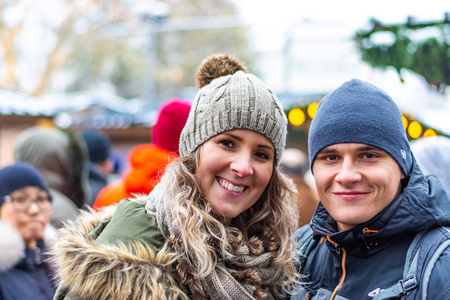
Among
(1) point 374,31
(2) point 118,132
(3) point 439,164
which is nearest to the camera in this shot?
(3) point 439,164

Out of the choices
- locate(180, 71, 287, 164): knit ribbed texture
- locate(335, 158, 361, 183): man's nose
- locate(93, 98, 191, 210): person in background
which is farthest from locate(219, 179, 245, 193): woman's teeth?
locate(93, 98, 191, 210): person in background

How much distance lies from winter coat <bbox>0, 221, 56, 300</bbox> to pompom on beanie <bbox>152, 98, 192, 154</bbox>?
1.10 meters

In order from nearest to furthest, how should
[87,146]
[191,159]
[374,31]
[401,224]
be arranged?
[401,224], [191,159], [374,31], [87,146]

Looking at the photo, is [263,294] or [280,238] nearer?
[263,294]

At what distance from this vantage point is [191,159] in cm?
221

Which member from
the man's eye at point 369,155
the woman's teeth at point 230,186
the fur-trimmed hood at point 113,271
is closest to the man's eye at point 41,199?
the fur-trimmed hood at point 113,271

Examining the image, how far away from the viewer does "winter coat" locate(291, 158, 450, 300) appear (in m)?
1.74

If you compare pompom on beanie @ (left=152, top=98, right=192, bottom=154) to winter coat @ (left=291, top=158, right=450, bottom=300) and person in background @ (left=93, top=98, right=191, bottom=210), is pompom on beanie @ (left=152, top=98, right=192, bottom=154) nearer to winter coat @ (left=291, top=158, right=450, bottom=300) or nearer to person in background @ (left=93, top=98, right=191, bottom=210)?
person in background @ (left=93, top=98, right=191, bottom=210)

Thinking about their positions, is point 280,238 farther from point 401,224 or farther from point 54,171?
point 54,171

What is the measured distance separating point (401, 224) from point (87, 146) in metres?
4.97

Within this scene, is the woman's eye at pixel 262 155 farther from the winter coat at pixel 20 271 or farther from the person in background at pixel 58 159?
the person in background at pixel 58 159

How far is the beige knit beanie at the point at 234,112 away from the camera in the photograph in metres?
2.11

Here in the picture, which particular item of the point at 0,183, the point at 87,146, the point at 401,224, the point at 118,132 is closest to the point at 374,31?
the point at 401,224

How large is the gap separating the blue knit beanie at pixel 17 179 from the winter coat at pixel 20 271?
0.84 feet
